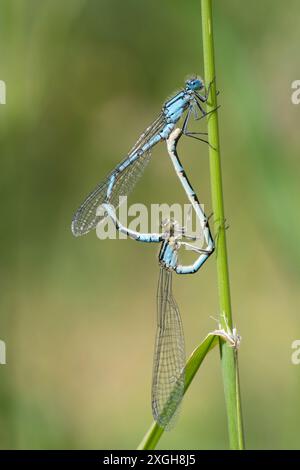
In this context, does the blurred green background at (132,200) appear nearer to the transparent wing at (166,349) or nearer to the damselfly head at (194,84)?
the damselfly head at (194,84)

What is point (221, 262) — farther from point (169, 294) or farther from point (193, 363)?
point (169, 294)

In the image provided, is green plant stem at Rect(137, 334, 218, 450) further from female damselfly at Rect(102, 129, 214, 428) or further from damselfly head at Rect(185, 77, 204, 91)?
damselfly head at Rect(185, 77, 204, 91)

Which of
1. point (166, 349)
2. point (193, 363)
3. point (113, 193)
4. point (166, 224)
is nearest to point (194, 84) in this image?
point (166, 224)

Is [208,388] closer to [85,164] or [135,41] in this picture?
[85,164]

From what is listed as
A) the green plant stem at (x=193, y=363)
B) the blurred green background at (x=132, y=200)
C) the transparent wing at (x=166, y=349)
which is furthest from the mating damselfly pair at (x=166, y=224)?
the green plant stem at (x=193, y=363)

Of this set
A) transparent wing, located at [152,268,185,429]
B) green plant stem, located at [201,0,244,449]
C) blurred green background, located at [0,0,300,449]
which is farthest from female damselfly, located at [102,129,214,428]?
green plant stem, located at [201,0,244,449]
